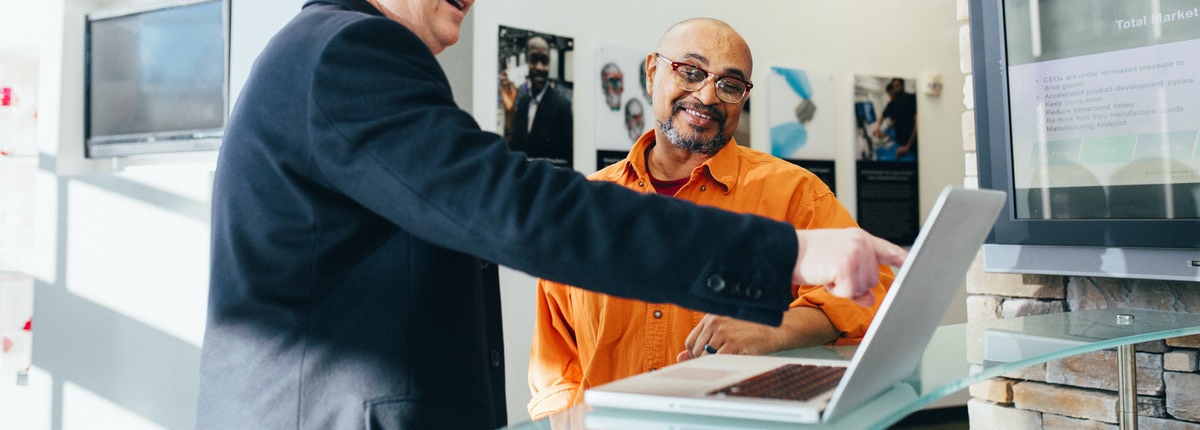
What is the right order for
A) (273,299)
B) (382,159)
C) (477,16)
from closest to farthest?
(382,159) < (273,299) < (477,16)

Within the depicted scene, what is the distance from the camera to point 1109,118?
240 cm

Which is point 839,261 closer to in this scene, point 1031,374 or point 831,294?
point 831,294

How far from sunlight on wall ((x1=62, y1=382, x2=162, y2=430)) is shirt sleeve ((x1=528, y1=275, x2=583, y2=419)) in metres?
2.55

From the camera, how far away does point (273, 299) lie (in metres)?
1.22

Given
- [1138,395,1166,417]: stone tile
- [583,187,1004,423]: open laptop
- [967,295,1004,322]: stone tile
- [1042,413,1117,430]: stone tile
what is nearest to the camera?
[583,187,1004,423]: open laptop

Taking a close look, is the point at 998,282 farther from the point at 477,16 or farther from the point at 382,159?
the point at 477,16

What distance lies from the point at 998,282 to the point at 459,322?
1936mm

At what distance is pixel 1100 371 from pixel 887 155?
4254 mm

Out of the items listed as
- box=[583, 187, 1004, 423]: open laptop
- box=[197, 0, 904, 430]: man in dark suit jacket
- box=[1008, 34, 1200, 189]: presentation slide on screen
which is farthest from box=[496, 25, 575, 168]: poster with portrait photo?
box=[583, 187, 1004, 423]: open laptop

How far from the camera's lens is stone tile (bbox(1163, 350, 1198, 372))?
2.35 m

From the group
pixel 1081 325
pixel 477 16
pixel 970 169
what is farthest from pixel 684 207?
pixel 477 16

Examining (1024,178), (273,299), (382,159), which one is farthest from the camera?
(1024,178)

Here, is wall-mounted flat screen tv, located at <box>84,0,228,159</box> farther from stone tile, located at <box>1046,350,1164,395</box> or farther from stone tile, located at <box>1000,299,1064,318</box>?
stone tile, located at <box>1046,350,1164,395</box>

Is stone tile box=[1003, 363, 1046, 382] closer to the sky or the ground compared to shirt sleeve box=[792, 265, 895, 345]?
closer to the ground
